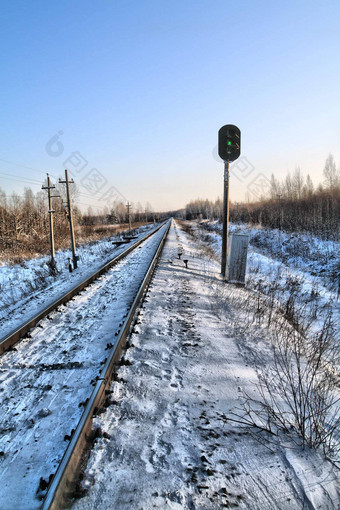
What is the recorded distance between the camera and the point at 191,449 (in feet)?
6.87

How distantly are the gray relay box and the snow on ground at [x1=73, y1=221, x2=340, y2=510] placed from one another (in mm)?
4125

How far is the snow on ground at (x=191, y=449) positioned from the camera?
5.62 feet

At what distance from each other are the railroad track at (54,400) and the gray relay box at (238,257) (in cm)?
365

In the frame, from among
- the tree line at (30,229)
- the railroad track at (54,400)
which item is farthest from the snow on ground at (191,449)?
the tree line at (30,229)

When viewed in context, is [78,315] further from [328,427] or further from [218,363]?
[328,427]

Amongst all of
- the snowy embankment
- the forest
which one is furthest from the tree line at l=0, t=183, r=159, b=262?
the snowy embankment

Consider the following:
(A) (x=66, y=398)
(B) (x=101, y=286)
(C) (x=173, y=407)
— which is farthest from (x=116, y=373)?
(B) (x=101, y=286)

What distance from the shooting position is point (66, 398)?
9.03ft

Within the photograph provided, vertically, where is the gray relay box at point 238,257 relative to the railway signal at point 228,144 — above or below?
below

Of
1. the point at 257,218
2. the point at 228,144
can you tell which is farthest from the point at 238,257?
the point at 257,218

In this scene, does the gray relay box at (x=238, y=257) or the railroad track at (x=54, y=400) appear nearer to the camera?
the railroad track at (x=54, y=400)

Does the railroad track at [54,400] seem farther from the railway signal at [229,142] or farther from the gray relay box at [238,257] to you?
the railway signal at [229,142]

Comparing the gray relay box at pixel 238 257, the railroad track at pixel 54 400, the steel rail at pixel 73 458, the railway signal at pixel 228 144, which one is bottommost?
the railroad track at pixel 54 400

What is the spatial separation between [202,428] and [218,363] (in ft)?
3.70
